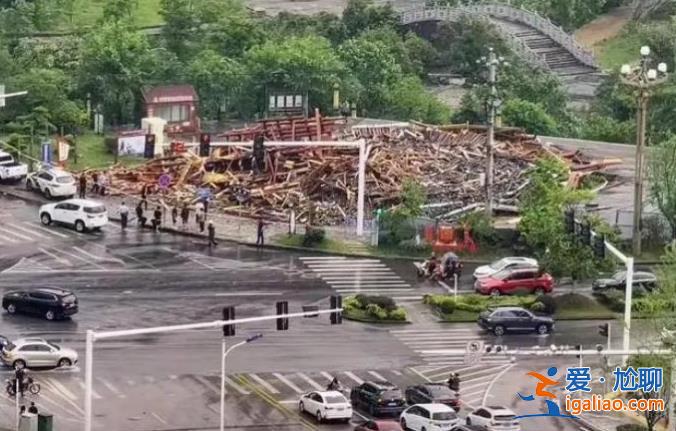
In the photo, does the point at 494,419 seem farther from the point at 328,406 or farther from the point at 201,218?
the point at 201,218

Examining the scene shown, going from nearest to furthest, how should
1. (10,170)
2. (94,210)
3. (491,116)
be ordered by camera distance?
(491,116), (94,210), (10,170)

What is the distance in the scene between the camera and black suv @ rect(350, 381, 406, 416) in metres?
80.6

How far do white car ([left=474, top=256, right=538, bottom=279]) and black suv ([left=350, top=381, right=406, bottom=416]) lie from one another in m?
19.1

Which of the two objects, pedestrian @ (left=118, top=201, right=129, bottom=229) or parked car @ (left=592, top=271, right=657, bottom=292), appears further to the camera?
pedestrian @ (left=118, top=201, right=129, bottom=229)

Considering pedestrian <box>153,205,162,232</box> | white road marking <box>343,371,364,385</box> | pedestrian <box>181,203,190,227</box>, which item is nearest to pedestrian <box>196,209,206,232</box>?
pedestrian <box>181,203,190,227</box>

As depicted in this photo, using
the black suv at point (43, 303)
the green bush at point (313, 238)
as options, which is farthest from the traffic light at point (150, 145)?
the black suv at point (43, 303)

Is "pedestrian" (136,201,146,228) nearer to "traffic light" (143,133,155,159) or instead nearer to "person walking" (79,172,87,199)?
"traffic light" (143,133,155,159)

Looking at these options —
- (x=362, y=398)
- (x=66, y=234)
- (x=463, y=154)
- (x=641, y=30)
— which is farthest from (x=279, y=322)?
(x=641, y=30)

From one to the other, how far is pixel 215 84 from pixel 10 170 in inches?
844

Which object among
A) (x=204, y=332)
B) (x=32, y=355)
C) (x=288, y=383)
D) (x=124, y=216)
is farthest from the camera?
(x=124, y=216)

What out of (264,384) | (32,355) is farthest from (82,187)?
(264,384)

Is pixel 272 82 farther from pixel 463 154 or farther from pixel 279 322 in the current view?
pixel 279 322

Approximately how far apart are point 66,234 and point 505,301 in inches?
930

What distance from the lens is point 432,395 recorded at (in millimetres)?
81625
